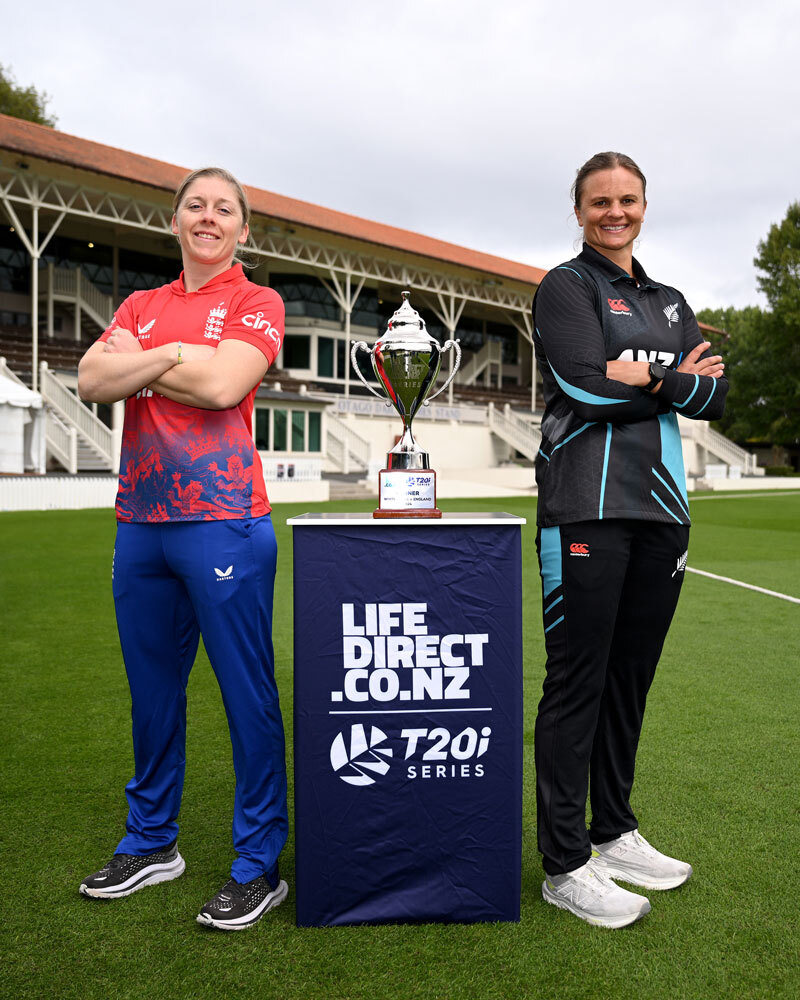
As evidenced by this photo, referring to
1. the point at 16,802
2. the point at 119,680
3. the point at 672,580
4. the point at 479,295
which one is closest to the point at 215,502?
A: the point at 672,580

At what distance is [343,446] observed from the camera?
29.2 meters

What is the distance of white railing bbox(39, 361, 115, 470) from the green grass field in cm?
1721

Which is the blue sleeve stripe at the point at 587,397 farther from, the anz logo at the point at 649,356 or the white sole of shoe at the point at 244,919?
the white sole of shoe at the point at 244,919

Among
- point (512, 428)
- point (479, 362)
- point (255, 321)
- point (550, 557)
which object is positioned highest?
point (479, 362)

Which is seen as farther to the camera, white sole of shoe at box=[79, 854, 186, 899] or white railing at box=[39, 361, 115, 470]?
white railing at box=[39, 361, 115, 470]

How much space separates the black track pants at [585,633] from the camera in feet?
7.41

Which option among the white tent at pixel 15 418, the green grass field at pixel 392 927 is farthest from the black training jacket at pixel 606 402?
the white tent at pixel 15 418

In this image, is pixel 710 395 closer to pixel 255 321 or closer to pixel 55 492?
pixel 255 321

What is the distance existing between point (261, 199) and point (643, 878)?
30.9m

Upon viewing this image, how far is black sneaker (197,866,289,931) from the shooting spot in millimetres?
2135

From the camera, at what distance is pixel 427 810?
2197 mm

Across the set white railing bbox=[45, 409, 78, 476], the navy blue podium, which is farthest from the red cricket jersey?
white railing bbox=[45, 409, 78, 476]

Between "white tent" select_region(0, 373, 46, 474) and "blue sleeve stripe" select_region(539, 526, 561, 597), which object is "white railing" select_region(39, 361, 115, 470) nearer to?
"white tent" select_region(0, 373, 46, 474)

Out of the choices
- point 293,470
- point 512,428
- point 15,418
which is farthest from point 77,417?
point 512,428
